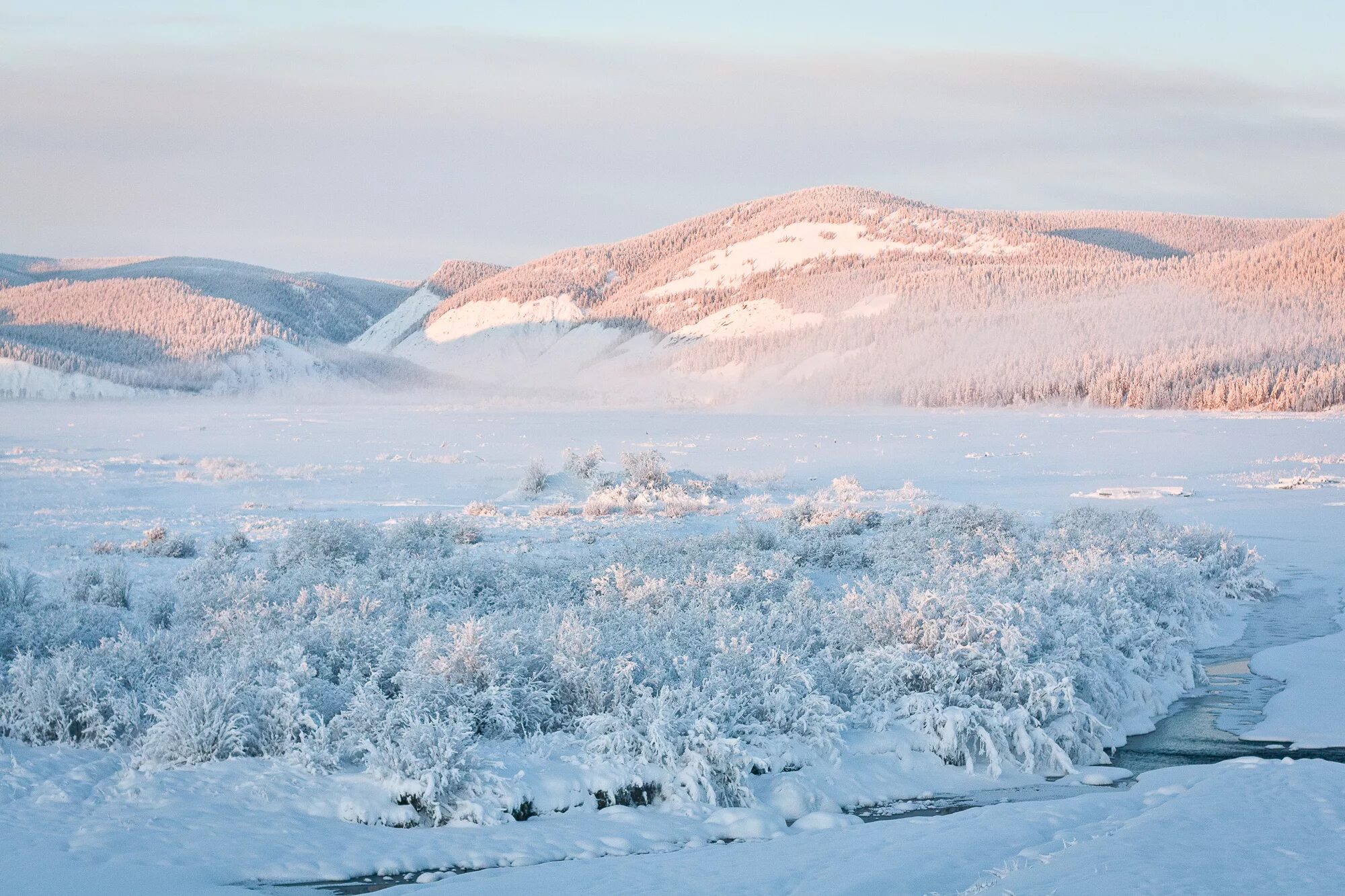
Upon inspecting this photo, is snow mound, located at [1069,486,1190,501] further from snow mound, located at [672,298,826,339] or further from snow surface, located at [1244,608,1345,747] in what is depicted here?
snow mound, located at [672,298,826,339]

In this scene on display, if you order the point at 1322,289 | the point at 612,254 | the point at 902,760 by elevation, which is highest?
the point at 612,254

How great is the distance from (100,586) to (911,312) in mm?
90933

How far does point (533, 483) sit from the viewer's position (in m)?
21.2

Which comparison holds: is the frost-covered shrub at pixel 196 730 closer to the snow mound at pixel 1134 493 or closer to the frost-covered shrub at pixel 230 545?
the frost-covered shrub at pixel 230 545

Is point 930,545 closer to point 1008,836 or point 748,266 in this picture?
point 1008,836

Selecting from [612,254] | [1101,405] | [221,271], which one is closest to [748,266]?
[612,254]

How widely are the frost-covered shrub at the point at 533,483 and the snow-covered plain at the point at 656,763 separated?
23 cm

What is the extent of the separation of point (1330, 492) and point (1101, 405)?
38.9 metres

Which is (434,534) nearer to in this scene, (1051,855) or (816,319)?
(1051,855)

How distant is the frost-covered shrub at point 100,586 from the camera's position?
10.8 meters

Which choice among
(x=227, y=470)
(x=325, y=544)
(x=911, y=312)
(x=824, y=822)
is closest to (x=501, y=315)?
(x=911, y=312)

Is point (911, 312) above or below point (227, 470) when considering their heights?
above

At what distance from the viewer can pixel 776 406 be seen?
66.2 metres

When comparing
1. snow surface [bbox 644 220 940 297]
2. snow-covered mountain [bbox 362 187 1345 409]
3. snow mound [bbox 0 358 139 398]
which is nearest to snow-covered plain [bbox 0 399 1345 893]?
snow-covered mountain [bbox 362 187 1345 409]
